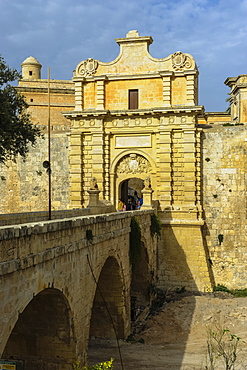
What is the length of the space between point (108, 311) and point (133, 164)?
9.37 meters

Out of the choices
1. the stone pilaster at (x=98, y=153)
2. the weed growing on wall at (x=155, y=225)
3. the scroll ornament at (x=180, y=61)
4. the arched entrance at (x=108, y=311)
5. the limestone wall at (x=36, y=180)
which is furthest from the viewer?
the limestone wall at (x=36, y=180)

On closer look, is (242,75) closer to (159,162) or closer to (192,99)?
(192,99)

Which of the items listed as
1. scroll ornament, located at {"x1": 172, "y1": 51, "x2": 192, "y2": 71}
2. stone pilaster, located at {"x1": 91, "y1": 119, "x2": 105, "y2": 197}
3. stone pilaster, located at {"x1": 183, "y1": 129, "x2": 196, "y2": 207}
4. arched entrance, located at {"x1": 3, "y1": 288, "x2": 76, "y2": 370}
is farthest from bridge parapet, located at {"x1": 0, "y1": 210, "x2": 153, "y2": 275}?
scroll ornament, located at {"x1": 172, "y1": 51, "x2": 192, "y2": 71}

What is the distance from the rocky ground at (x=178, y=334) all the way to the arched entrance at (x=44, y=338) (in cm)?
301

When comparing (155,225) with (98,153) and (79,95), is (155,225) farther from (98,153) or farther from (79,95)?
(79,95)

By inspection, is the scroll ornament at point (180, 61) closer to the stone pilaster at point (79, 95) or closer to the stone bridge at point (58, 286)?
→ the stone pilaster at point (79, 95)

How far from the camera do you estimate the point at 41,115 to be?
2811 cm

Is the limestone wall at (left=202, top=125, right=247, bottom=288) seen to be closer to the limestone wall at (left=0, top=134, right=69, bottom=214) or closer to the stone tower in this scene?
the limestone wall at (left=0, top=134, right=69, bottom=214)

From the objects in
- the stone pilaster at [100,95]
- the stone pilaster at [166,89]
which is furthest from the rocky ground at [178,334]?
the stone pilaster at [100,95]

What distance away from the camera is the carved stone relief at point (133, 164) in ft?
73.0

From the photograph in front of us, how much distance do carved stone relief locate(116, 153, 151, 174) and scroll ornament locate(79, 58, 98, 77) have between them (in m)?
4.32

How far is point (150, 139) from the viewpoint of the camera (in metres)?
21.9

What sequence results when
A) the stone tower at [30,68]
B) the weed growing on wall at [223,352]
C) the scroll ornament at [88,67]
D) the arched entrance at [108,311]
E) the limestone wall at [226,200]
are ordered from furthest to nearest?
the stone tower at [30,68], the scroll ornament at [88,67], the limestone wall at [226,200], the arched entrance at [108,311], the weed growing on wall at [223,352]

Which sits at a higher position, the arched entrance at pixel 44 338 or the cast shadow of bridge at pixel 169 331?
the arched entrance at pixel 44 338
